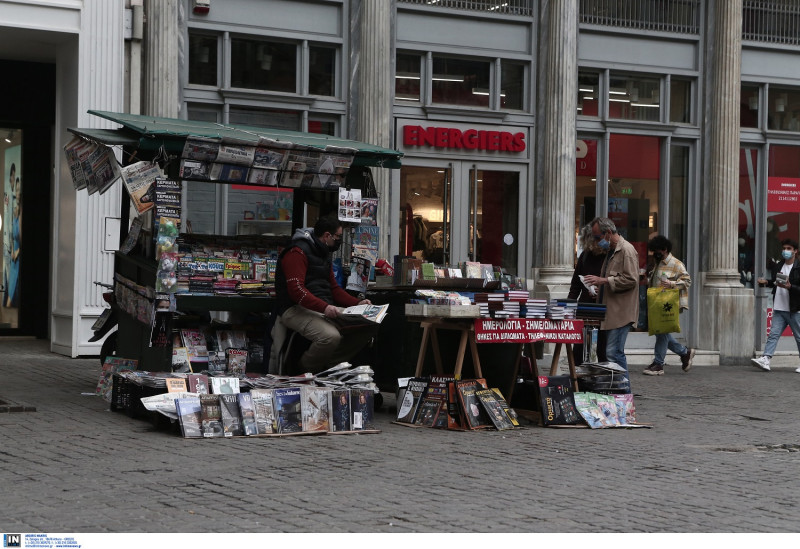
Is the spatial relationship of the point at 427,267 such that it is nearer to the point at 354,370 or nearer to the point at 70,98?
the point at 354,370

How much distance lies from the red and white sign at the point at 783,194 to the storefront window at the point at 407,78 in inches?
230

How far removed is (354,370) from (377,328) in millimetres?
779

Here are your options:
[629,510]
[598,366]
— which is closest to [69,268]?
[598,366]

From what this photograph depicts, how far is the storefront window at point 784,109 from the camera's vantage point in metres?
17.5

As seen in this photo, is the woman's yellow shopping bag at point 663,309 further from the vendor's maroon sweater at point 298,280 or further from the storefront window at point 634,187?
the vendor's maroon sweater at point 298,280

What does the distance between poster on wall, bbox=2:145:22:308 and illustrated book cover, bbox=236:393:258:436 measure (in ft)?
27.8

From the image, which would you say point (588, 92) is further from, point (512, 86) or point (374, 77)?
point (374, 77)

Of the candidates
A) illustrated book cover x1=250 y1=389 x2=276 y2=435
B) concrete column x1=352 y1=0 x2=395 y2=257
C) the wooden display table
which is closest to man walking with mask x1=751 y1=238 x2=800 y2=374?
concrete column x1=352 y1=0 x2=395 y2=257

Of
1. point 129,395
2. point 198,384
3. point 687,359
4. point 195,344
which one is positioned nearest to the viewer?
point 198,384

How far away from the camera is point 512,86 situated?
15914mm

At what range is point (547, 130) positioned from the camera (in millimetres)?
15734

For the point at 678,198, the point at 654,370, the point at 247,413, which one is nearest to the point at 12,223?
the point at 247,413

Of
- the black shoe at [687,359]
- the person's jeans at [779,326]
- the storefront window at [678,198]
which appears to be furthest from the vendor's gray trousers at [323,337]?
the storefront window at [678,198]

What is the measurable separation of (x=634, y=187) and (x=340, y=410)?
8.98m
